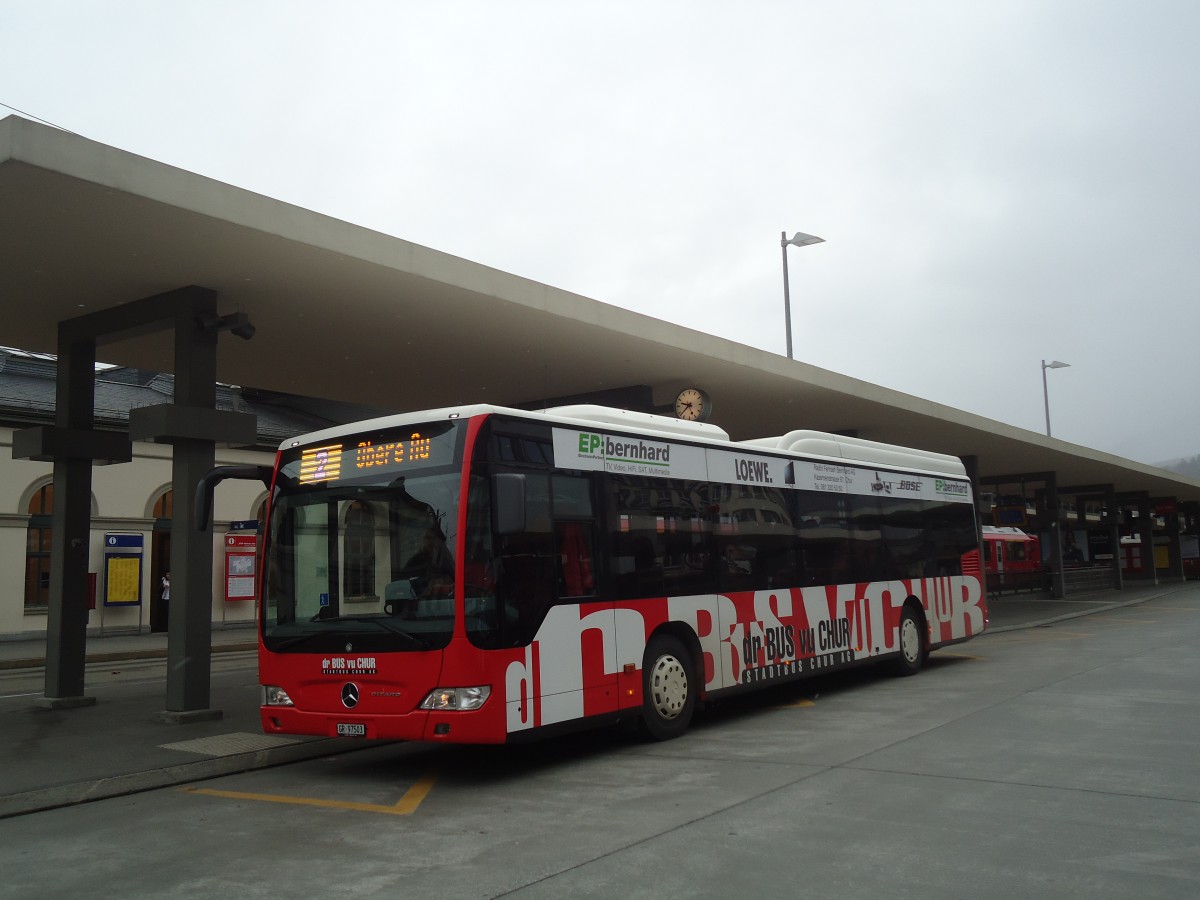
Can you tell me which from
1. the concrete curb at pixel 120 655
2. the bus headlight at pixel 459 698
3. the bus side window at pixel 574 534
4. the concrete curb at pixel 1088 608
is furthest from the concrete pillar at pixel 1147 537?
the bus headlight at pixel 459 698

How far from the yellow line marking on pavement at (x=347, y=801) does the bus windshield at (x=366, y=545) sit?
114cm

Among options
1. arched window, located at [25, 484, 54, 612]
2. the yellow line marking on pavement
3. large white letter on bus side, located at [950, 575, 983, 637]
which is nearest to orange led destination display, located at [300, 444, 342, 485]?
the yellow line marking on pavement

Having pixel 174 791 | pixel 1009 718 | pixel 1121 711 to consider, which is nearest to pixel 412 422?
pixel 174 791

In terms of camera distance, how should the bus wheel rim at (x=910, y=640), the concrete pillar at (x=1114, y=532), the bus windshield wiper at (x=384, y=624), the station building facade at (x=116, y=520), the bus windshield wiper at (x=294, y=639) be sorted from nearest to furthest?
the bus windshield wiper at (x=384, y=624) → the bus windshield wiper at (x=294, y=639) → the bus wheel rim at (x=910, y=640) → the station building facade at (x=116, y=520) → the concrete pillar at (x=1114, y=532)

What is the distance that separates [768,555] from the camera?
11797mm

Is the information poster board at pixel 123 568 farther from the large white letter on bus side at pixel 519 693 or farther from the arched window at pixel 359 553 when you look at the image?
the large white letter on bus side at pixel 519 693

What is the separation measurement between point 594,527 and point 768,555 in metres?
3.20

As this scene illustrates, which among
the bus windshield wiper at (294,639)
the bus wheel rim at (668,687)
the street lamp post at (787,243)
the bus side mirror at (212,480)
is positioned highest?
the street lamp post at (787,243)

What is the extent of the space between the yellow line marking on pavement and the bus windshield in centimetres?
114

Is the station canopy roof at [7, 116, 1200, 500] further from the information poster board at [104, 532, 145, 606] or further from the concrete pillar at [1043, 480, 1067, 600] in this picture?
the concrete pillar at [1043, 480, 1067, 600]

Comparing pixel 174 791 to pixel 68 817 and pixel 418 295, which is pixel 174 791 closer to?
pixel 68 817

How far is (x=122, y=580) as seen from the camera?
28703mm

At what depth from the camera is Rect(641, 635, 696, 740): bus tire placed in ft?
32.1

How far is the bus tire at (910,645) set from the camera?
1459 centimetres
